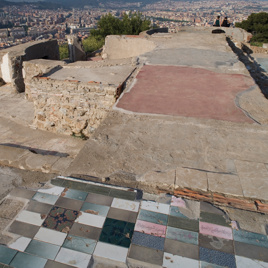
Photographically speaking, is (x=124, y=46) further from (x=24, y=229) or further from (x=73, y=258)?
(x=73, y=258)

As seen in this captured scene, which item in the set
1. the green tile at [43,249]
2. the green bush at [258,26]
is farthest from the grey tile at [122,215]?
the green bush at [258,26]

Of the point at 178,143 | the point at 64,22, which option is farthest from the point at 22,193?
the point at 64,22

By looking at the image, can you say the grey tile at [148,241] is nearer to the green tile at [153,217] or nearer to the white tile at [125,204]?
the green tile at [153,217]

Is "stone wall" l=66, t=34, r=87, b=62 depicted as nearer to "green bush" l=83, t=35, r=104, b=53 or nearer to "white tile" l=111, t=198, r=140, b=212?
"green bush" l=83, t=35, r=104, b=53

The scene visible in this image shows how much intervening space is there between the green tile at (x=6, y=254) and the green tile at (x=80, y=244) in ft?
1.22

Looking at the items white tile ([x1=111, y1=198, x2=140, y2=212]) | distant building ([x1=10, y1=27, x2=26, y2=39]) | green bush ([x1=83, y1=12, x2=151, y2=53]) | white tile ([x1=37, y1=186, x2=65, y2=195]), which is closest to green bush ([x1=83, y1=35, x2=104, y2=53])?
green bush ([x1=83, y1=12, x2=151, y2=53])

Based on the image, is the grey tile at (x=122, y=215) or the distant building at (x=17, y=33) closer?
the grey tile at (x=122, y=215)

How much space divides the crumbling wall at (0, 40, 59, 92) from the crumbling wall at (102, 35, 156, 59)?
2.61 metres

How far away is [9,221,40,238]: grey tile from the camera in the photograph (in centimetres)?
210

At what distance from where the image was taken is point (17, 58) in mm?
9453

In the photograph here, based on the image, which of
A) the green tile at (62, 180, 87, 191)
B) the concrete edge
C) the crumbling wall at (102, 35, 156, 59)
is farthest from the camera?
the crumbling wall at (102, 35, 156, 59)

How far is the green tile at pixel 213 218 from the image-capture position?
2.19 metres

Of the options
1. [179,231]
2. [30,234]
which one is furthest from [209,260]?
[30,234]

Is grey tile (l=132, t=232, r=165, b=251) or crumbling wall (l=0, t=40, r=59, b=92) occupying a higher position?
grey tile (l=132, t=232, r=165, b=251)
